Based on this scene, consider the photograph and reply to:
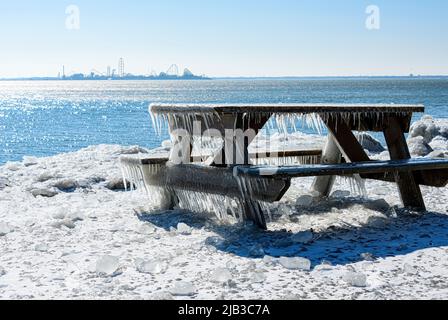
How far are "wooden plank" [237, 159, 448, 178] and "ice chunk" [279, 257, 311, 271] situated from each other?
94cm

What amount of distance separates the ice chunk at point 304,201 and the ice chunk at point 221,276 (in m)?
3.01

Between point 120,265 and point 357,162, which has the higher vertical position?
point 357,162

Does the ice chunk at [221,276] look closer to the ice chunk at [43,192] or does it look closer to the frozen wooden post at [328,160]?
the frozen wooden post at [328,160]

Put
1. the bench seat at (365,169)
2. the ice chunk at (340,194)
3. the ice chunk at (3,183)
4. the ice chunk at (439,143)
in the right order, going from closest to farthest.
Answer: the bench seat at (365,169) → the ice chunk at (340,194) → the ice chunk at (3,183) → the ice chunk at (439,143)

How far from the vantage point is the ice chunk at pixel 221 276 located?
4.32 m

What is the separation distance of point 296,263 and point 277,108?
1771mm

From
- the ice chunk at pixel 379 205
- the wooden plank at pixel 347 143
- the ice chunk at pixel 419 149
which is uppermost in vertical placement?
the wooden plank at pixel 347 143

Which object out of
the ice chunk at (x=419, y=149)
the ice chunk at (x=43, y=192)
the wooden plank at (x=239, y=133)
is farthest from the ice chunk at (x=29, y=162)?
the ice chunk at (x=419, y=149)

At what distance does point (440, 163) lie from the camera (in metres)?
6.59

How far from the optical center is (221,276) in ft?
14.2

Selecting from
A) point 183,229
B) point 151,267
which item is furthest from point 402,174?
point 151,267
